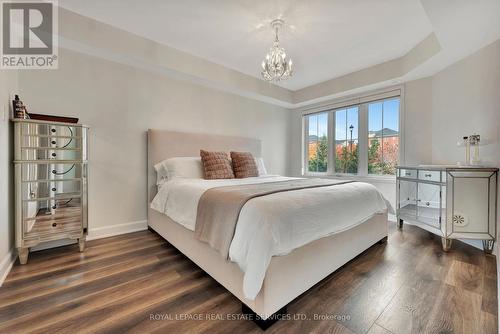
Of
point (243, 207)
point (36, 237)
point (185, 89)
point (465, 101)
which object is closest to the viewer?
point (243, 207)

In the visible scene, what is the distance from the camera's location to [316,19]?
2.28 metres

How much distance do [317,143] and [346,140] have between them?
2.17 feet

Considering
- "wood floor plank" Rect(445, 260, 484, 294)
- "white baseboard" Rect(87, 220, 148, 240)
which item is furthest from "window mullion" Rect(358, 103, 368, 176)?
"white baseboard" Rect(87, 220, 148, 240)

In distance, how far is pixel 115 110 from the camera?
2762 mm

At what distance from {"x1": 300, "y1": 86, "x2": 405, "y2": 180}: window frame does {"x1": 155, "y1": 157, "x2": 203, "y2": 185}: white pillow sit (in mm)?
2758

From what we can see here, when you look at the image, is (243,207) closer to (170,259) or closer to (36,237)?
(170,259)

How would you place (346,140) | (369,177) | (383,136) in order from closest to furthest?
(383,136) → (369,177) → (346,140)

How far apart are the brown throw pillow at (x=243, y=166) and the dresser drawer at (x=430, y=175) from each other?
6.83 ft

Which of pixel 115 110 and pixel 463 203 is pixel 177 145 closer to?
pixel 115 110

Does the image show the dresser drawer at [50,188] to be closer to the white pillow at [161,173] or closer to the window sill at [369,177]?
the white pillow at [161,173]

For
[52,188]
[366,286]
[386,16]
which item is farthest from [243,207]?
[386,16]

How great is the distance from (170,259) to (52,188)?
134 centimetres

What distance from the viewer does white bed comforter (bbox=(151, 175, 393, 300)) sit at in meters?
1.23

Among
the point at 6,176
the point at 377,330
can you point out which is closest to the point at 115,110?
the point at 6,176
